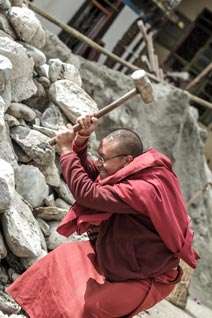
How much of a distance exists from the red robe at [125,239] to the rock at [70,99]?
207 centimetres

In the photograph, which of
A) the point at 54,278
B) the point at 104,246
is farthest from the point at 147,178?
the point at 54,278

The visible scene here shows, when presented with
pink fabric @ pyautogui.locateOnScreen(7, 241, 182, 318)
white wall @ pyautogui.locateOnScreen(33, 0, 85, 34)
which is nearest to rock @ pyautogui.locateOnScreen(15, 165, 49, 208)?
pink fabric @ pyautogui.locateOnScreen(7, 241, 182, 318)

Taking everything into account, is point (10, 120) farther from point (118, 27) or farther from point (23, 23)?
point (118, 27)

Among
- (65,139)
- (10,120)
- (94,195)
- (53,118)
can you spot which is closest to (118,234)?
(94,195)

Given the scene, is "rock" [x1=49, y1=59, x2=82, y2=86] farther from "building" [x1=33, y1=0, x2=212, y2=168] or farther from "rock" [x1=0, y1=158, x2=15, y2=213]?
"building" [x1=33, y1=0, x2=212, y2=168]

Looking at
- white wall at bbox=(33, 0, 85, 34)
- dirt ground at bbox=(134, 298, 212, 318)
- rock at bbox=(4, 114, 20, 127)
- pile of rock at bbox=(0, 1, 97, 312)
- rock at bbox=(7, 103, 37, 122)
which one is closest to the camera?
pile of rock at bbox=(0, 1, 97, 312)

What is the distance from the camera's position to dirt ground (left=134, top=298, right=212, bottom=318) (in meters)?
4.60

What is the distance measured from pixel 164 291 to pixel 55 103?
2513mm

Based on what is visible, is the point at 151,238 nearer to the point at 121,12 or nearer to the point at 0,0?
the point at 0,0

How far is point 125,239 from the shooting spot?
2.63 m

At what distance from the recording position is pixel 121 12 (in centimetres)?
1444

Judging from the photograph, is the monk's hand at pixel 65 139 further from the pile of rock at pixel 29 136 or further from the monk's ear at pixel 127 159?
the pile of rock at pixel 29 136

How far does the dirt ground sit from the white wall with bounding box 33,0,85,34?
770 centimetres

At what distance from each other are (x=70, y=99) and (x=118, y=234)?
2.44 metres
